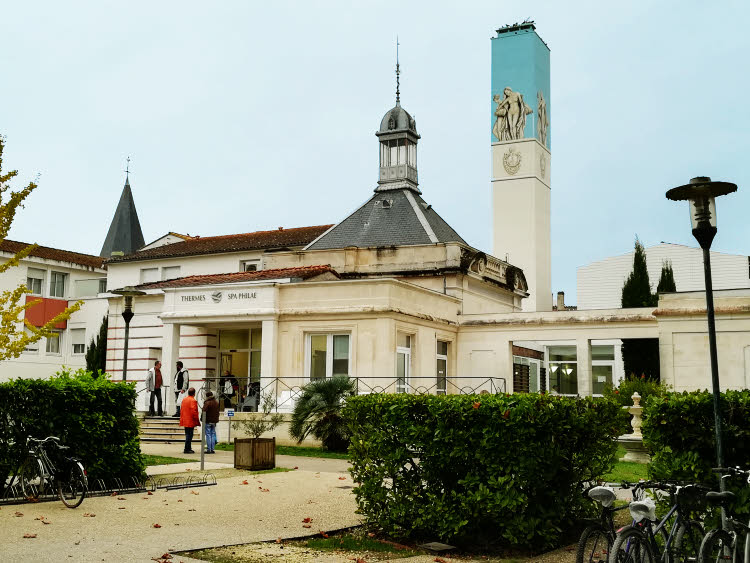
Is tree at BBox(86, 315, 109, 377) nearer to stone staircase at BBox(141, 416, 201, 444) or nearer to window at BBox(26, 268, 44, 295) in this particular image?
window at BBox(26, 268, 44, 295)

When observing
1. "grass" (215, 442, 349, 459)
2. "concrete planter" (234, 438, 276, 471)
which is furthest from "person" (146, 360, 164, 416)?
"concrete planter" (234, 438, 276, 471)

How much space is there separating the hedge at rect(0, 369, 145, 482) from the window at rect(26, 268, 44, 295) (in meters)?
35.1

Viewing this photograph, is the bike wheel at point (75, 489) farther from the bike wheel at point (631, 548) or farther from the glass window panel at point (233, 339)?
Result: the glass window panel at point (233, 339)

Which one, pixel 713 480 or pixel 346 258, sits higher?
pixel 346 258

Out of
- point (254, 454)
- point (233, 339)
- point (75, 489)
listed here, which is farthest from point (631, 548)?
point (233, 339)

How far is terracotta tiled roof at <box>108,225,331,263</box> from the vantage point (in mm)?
41812

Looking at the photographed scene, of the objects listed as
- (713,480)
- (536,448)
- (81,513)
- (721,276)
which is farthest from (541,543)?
(721,276)

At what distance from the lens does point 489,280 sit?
35.0 meters

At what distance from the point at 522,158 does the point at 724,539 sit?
5487 cm

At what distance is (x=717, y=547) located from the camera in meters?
7.11

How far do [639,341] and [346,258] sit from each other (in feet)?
40.0

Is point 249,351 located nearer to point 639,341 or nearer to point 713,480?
point 639,341

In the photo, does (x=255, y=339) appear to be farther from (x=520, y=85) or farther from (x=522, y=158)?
(x=520, y=85)

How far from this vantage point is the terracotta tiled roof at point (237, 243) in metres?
41.8
